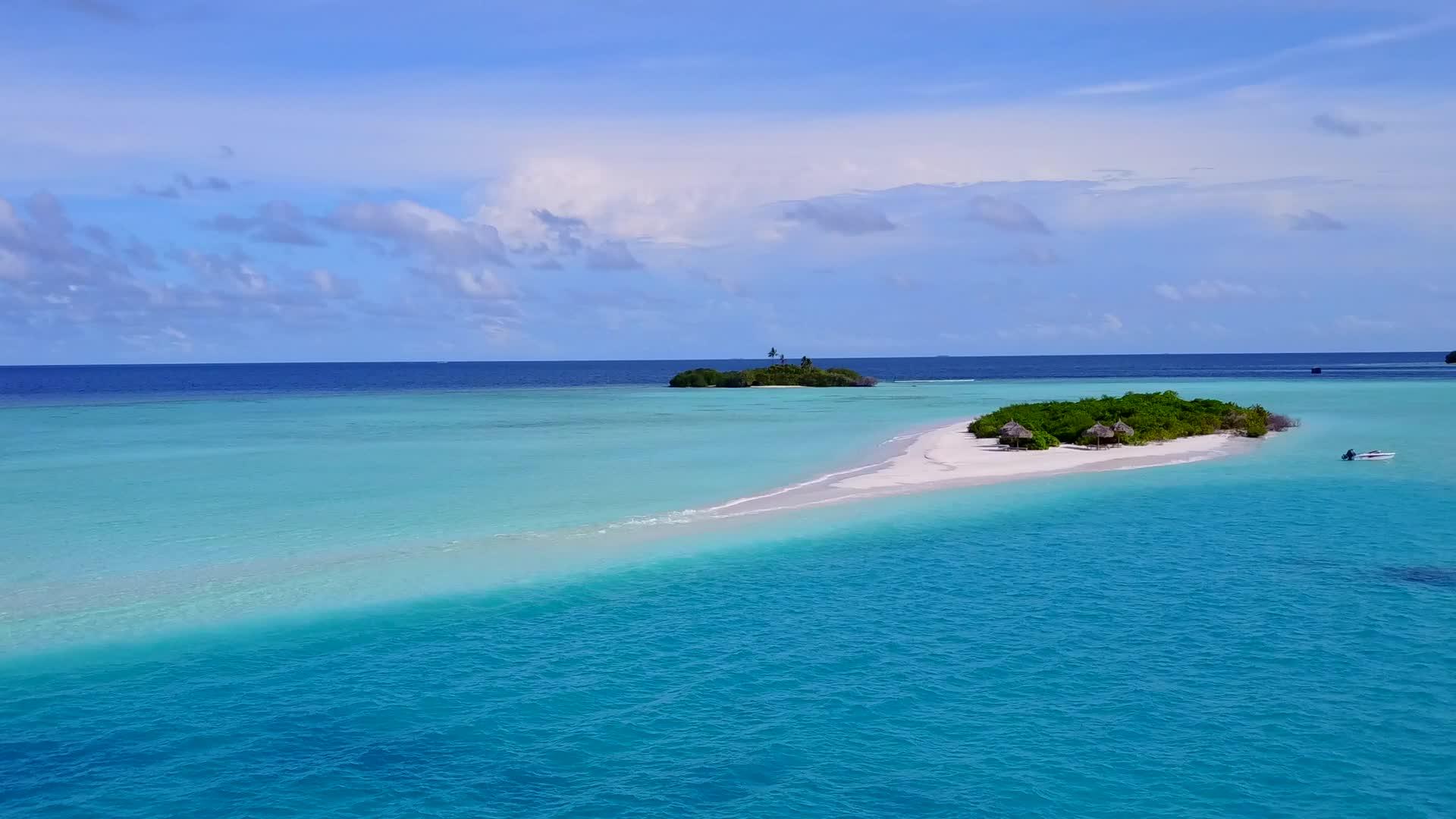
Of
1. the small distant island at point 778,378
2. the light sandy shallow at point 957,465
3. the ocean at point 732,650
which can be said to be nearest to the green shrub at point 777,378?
the small distant island at point 778,378

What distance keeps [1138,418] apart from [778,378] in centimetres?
9071

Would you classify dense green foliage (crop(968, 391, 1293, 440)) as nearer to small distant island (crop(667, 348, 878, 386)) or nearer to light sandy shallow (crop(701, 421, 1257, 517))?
light sandy shallow (crop(701, 421, 1257, 517))

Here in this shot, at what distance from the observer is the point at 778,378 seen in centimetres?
13938

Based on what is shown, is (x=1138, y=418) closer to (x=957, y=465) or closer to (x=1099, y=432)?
(x=1099, y=432)

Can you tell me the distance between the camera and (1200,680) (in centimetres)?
1517

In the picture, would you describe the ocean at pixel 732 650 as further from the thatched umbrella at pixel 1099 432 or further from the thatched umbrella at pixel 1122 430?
the thatched umbrella at pixel 1122 430

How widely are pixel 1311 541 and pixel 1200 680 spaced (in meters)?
12.0

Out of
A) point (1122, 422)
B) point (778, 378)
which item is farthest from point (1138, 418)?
point (778, 378)

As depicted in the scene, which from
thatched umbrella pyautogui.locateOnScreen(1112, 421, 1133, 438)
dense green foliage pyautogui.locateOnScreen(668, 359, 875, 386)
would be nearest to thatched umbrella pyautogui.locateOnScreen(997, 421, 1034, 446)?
thatched umbrella pyautogui.locateOnScreen(1112, 421, 1133, 438)

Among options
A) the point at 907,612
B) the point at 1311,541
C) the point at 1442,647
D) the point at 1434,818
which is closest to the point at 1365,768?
the point at 1434,818

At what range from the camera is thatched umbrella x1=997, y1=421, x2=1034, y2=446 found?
146ft

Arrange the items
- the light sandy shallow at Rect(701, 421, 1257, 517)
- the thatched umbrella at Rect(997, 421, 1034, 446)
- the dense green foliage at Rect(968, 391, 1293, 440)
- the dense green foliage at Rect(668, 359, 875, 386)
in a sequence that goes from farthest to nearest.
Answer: the dense green foliage at Rect(668, 359, 875, 386), the dense green foliage at Rect(968, 391, 1293, 440), the thatched umbrella at Rect(997, 421, 1034, 446), the light sandy shallow at Rect(701, 421, 1257, 517)

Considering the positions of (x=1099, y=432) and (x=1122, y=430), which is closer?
(x=1099, y=432)

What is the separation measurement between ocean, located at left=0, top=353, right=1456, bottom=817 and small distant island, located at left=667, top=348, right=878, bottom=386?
100131 mm
